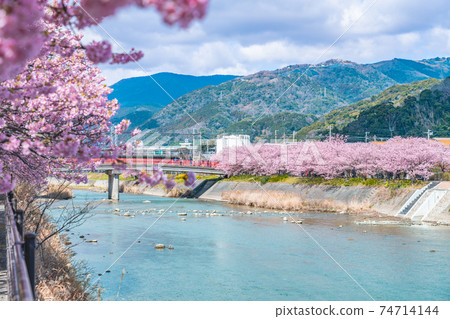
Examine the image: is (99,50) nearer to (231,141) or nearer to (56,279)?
(56,279)

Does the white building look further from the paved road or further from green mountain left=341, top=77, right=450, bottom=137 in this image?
the paved road

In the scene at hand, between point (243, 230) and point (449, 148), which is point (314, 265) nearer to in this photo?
point (243, 230)

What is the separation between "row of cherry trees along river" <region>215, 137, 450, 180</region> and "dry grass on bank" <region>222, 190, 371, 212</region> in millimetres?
6989

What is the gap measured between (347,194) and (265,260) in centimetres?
2868

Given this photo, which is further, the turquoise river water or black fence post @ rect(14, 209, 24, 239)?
the turquoise river water

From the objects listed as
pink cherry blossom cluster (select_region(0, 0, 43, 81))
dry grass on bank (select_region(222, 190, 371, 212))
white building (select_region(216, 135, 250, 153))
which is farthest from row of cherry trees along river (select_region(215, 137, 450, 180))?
pink cherry blossom cluster (select_region(0, 0, 43, 81))

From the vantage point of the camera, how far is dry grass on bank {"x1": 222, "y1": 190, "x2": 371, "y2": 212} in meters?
46.4

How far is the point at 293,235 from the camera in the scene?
30922mm

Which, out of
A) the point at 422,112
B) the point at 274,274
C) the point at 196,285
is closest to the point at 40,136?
the point at 196,285

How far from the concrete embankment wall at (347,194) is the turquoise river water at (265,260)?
29.8 ft

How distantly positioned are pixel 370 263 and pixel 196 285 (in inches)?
357

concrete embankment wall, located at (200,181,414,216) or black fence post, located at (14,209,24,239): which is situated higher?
black fence post, located at (14,209,24,239)

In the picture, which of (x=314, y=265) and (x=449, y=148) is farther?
(x=449, y=148)

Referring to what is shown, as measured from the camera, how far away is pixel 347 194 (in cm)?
5006
